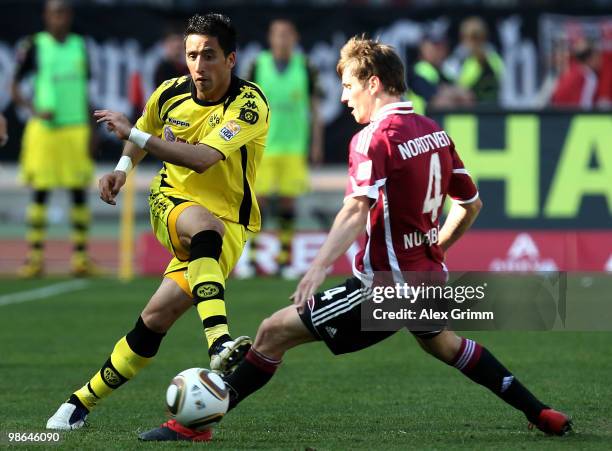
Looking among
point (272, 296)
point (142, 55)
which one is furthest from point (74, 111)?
point (142, 55)

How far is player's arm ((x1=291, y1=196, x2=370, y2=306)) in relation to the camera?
5.33 meters

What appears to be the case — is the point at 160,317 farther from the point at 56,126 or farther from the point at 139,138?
the point at 56,126

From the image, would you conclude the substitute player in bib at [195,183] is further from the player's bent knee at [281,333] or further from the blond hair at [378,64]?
the blond hair at [378,64]

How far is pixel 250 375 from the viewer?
238 inches

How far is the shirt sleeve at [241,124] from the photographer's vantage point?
643 centimetres

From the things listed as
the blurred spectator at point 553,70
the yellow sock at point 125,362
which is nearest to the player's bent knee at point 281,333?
the yellow sock at point 125,362

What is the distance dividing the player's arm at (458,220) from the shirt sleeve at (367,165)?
27.6 inches

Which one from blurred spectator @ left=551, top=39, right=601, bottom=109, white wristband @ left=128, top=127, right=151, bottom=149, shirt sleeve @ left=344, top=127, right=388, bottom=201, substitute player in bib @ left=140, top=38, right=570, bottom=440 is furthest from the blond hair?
blurred spectator @ left=551, top=39, right=601, bottom=109

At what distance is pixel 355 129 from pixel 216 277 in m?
→ 13.4

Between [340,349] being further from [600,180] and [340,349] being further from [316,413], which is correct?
[600,180]

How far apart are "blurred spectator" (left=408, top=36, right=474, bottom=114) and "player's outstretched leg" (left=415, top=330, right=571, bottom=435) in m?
7.59

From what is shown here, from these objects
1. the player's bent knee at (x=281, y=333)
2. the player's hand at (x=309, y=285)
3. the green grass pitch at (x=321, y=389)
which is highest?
the player's hand at (x=309, y=285)

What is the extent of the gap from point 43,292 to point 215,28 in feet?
23.3

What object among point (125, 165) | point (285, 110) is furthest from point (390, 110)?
point (285, 110)
